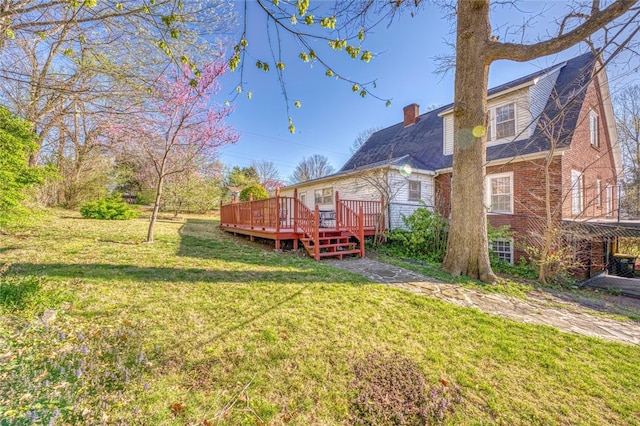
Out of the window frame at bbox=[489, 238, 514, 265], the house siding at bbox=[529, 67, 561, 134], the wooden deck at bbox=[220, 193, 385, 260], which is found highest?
the house siding at bbox=[529, 67, 561, 134]

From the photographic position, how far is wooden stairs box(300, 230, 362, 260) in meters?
7.11

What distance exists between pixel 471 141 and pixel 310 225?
4.38 meters

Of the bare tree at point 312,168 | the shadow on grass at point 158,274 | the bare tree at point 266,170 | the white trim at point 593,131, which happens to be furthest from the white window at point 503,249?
the bare tree at point 266,170

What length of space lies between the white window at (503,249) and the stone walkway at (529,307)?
365 centimetres

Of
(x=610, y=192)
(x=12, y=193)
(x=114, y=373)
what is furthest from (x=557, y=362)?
(x=610, y=192)

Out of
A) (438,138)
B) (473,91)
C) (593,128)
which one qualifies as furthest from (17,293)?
(593,128)

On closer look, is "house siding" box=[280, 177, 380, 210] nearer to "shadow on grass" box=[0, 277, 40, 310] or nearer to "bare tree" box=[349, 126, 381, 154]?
"shadow on grass" box=[0, 277, 40, 310]

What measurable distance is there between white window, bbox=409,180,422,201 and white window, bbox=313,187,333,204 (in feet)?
12.7

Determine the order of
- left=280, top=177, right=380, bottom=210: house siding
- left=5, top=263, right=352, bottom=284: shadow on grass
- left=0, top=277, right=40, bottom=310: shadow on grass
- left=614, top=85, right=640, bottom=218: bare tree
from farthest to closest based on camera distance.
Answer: left=614, top=85, right=640, bottom=218: bare tree → left=280, top=177, right=380, bottom=210: house siding → left=5, top=263, right=352, bottom=284: shadow on grass → left=0, top=277, right=40, bottom=310: shadow on grass

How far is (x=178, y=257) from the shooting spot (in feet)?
18.9

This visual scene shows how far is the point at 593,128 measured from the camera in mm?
10117

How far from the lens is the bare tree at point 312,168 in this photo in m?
35.2

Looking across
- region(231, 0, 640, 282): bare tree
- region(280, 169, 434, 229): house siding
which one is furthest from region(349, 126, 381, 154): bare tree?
region(231, 0, 640, 282): bare tree

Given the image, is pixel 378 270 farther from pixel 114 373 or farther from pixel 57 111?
pixel 57 111
